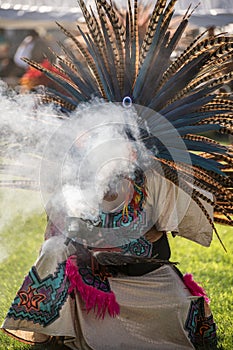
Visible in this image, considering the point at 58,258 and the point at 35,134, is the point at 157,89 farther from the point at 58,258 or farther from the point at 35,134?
the point at 58,258

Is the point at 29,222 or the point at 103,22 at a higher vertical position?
the point at 103,22

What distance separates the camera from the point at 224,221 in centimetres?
405

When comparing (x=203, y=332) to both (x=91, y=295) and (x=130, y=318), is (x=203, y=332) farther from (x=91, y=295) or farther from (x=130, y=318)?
(x=91, y=295)

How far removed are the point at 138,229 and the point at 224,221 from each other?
521mm

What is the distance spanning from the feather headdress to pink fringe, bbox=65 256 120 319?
0.63 m

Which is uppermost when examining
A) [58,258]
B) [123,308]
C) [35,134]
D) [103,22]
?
[103,22]

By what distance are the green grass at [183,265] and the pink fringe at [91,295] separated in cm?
47

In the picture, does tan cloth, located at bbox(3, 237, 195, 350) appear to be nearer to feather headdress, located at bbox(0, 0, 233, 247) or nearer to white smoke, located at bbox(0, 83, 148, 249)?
white smoke, located at bbox(0, 83, 148, 249)

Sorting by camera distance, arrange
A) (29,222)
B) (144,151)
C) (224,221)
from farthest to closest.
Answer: (29,222) → (224,221) → (144,151)

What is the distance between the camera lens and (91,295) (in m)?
3.77

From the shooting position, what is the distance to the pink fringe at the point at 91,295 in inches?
148

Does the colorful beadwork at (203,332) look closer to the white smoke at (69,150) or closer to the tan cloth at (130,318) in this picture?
the tan cloth at (130,318)

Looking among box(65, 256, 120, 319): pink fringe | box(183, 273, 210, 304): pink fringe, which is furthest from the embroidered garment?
box(183, 273, 210, 304): pink fringe

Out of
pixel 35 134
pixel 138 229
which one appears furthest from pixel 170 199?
pixel 35 134
